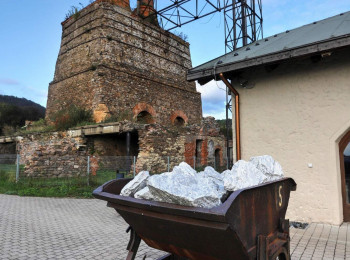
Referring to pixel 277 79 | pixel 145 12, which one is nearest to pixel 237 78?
pixel 277 79

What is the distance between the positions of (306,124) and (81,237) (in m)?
4.99

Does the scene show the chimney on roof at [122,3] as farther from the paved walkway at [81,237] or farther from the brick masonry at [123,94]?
the paved walkway at [81,237]

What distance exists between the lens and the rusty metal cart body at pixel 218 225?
6.22ft

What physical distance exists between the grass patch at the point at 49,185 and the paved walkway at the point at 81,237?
8.38ft

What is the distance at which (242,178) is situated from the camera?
2.30m

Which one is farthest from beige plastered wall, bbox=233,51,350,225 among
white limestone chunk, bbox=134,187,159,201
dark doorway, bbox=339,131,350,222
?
white limestone chunk, bbox=134,187,159,201

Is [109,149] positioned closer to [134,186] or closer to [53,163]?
[53,163]

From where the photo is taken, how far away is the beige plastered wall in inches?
204

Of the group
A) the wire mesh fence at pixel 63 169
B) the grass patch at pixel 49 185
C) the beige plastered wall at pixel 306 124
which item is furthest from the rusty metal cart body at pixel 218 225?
the wire mesh fence at pixel 63 169

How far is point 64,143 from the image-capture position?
13.4 m

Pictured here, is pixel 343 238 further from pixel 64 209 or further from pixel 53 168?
pixel 53 168

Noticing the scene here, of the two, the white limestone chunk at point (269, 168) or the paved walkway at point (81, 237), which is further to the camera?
the paved walkway at point (81, 237)

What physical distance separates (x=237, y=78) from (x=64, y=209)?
6.05 meters

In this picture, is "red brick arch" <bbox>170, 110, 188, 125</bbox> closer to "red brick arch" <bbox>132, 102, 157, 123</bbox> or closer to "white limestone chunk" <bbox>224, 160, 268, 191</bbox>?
"red brick arch" <bbox>132, 102, 157, 123</bbox>
